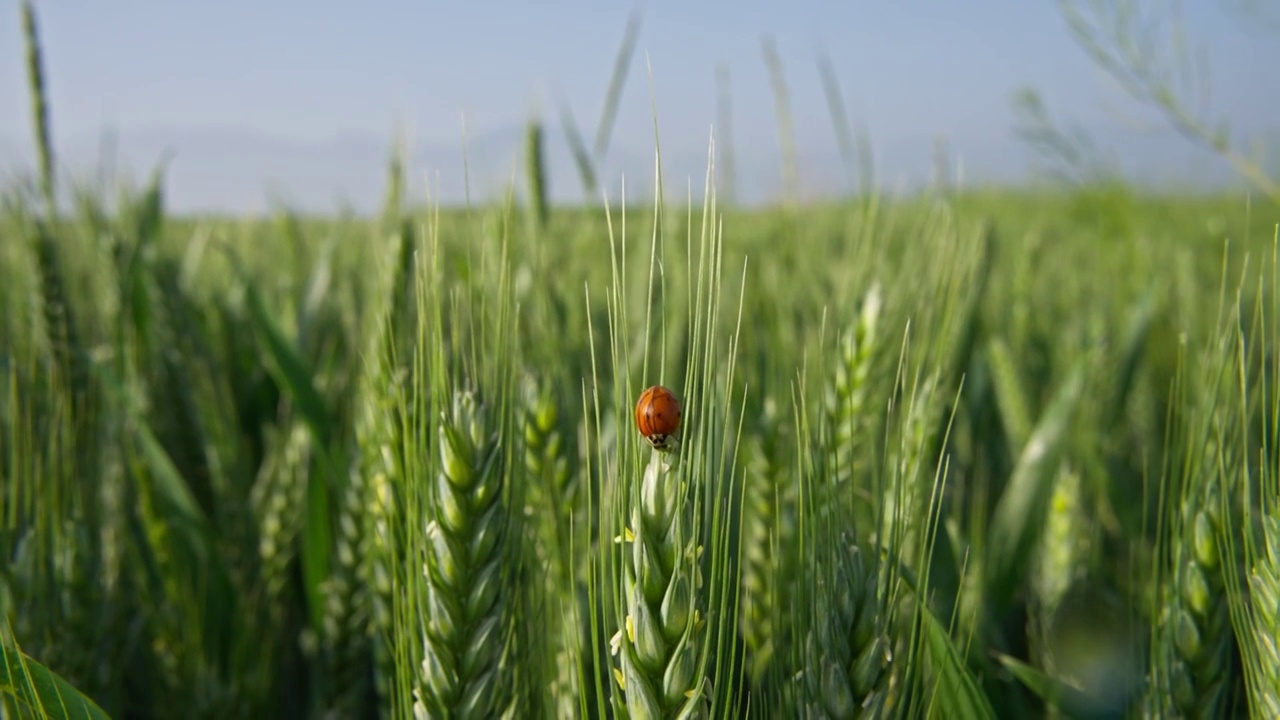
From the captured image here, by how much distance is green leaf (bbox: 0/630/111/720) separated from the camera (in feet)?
1.63

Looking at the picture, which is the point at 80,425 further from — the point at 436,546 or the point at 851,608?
the point at 851,608

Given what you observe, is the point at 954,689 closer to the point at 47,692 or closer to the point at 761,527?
the point at 761,527

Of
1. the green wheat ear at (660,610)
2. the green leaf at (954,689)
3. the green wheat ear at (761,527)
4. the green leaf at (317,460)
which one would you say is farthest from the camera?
the green leaf at (317,460)

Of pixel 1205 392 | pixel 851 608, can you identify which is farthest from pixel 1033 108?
pixel 851 608

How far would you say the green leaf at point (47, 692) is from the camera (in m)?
0.50

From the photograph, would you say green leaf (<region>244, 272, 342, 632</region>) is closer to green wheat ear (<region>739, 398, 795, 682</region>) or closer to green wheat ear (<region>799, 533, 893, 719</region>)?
green wheat ear (<region>739, 398, 795, 682</region>)

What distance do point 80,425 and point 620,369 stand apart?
3.01 feet

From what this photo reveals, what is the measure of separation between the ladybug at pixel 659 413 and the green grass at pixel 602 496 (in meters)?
0.01

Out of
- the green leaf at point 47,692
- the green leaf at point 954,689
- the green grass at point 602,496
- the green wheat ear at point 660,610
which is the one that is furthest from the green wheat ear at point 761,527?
the green leaf at point 47,692

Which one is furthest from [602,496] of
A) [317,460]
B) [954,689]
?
[317,460]

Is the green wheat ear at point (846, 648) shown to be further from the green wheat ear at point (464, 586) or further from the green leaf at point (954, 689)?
the green wheat ear at point (464, 586)

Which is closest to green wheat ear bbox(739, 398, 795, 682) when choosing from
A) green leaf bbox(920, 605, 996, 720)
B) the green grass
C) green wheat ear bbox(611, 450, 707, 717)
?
the green grass

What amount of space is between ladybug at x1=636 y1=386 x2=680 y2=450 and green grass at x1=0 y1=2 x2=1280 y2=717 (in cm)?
1

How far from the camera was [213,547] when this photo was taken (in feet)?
3.22
